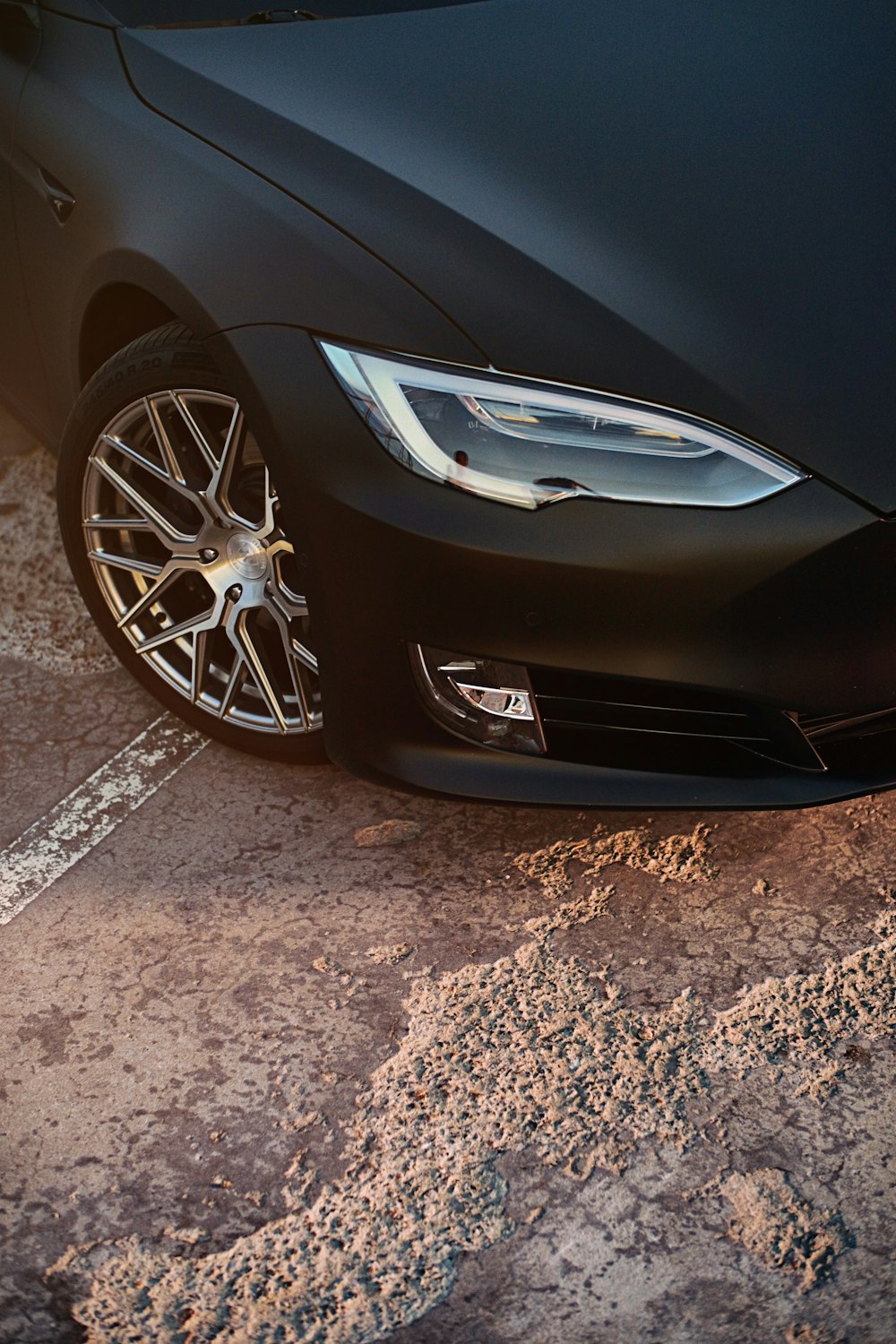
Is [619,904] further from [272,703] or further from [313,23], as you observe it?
[313,23]

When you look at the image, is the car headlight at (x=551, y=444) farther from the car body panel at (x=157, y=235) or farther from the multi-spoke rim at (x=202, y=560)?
the multi-spoke rim at (x=202, y=560)

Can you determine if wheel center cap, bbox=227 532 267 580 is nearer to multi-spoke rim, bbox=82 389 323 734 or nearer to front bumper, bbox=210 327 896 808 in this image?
multi-spoke rim, bbox=82 389 323 734

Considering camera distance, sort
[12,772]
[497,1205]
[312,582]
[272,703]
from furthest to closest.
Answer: [12,772] → [272,703] → [312,582] → [497,1205]

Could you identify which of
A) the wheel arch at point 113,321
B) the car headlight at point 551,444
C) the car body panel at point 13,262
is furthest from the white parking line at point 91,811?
the car headlight at point 551,444

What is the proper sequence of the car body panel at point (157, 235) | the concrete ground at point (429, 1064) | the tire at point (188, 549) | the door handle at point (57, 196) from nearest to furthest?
1. the concrete ground at point (429, 1064)
2. the car body panel at point (157, 235)
3. the tire at point (188, 549)
4. the door handle at point (57, 196)

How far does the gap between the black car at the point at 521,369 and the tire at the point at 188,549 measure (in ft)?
0.04

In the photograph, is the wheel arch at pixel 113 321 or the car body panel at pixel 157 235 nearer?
the car body panel at pixel 157 235

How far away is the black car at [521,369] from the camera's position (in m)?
1.82

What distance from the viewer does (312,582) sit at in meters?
2.05

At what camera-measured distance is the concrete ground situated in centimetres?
162

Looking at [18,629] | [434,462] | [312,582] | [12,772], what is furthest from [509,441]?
[18,629]

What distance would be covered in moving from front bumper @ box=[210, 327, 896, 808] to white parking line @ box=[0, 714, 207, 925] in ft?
2.28

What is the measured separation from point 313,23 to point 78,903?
1827 mm

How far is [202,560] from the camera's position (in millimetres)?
2404
